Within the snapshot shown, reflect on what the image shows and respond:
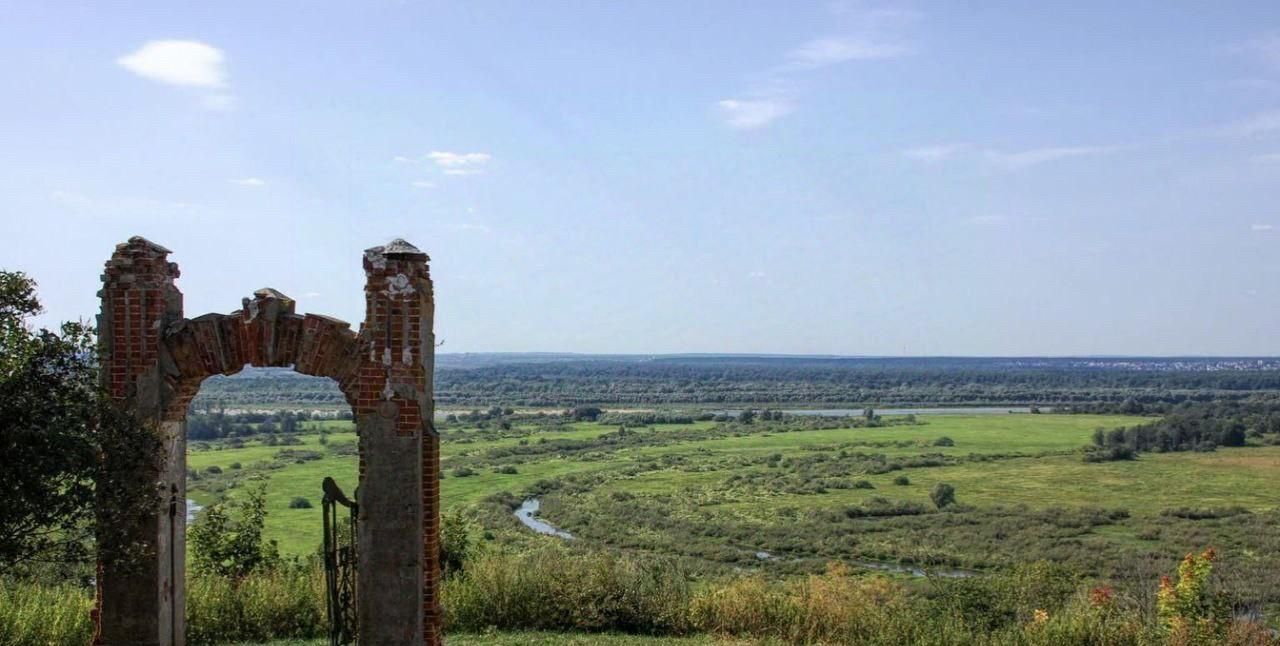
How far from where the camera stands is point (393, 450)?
858 cm

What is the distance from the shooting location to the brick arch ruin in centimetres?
858

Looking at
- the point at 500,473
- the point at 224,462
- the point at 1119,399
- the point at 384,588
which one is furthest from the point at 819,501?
the point at 1119,399

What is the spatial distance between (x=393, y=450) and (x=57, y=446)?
2.54 metres

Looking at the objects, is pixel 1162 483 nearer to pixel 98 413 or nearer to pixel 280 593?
pixel 280 593

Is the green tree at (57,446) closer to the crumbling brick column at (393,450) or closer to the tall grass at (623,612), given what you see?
the crumbling brick column at (393,450)

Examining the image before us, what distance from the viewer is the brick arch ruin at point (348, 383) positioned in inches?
338

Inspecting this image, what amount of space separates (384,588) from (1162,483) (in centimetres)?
5436

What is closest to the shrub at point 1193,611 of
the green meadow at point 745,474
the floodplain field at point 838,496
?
the floodplain field at point 838,496

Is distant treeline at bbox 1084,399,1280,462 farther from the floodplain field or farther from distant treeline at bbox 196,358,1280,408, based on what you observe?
distant treeline at bbox 196,358,1280,408

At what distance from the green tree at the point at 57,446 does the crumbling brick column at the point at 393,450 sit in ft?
6.07

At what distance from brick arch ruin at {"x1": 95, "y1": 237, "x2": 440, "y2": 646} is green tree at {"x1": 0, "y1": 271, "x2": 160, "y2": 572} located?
1.49ft

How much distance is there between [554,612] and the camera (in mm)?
12227

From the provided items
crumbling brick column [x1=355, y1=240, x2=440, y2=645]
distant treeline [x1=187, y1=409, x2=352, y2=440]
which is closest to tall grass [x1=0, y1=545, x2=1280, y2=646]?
crumbling brick column [x1=355, y1=240, x2=440, y2=645]

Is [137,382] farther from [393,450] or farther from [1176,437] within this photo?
[1176,437]
